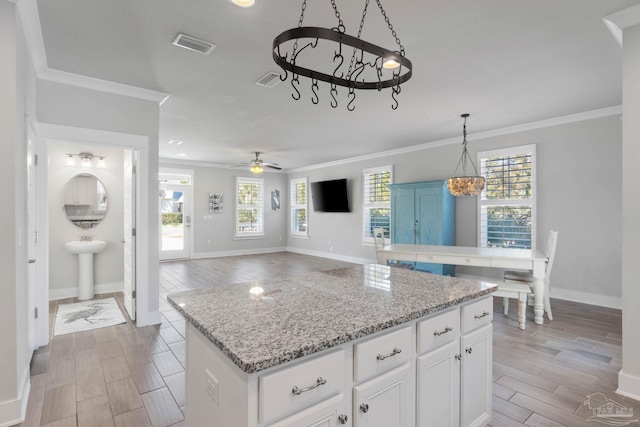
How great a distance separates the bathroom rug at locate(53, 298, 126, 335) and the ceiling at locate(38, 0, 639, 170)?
2.74 meters

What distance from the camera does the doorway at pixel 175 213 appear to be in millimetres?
8344

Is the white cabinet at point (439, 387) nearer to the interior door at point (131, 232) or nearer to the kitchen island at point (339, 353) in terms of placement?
the kitchen island at point (339, 353)

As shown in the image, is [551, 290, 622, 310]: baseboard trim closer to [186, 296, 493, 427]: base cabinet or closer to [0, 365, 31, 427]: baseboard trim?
[186, 296, 493, 427]: base cabinet

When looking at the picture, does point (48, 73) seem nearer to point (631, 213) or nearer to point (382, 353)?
point (382, 353)

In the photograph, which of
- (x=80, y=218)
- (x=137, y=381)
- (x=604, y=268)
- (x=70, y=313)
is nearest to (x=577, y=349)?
(x=604, y=268)

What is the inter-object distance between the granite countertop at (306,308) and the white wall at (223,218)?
7.34m

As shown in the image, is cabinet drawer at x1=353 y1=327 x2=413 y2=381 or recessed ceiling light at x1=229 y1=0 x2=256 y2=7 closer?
cabinet drawer at x1=353 y1=327 x2=413 y2=381

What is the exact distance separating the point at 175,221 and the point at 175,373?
6.61 m

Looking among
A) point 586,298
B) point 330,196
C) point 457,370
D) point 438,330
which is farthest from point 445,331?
point 330,196

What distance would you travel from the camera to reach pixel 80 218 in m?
5.00

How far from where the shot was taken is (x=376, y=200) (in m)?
7.63

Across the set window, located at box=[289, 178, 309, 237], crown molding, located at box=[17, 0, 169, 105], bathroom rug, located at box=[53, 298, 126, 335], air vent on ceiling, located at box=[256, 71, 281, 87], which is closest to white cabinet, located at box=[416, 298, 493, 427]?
air vent on ceiling, located at box=[256, 71, 281, 87]

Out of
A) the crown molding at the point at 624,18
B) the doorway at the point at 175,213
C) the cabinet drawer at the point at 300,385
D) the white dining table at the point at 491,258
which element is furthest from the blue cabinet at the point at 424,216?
the doorway at the point at 175,213

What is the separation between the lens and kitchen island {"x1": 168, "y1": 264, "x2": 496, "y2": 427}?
1.03 meters
